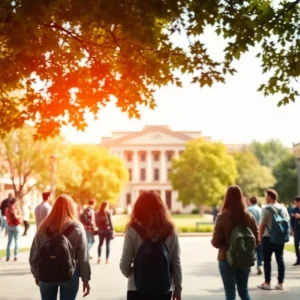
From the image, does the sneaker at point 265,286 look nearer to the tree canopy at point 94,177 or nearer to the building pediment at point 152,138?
the tree canopy at point 94,177

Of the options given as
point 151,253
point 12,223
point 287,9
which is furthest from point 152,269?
point 12,223

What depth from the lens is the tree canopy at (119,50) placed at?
7.36 m

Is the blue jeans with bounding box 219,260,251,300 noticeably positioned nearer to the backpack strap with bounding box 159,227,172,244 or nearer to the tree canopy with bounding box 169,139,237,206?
the backpack strap with bounding box 159,227,172,244

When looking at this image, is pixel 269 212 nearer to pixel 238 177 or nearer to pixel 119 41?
pixel 119 41

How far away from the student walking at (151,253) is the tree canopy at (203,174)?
234 ft

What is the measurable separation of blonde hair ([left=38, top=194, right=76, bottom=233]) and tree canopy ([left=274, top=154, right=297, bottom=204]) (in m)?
73.8

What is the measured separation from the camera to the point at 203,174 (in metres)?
77.4

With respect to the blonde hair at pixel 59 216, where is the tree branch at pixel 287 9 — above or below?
above

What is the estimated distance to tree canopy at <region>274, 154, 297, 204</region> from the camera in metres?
77.2

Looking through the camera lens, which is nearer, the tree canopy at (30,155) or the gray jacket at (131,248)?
the gray jacket at (131,248)

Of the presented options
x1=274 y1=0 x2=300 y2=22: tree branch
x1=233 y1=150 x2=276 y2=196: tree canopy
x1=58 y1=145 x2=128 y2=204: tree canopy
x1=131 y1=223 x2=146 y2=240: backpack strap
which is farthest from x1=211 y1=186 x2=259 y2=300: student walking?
x1=233 y1=150 x2=276 y2=196: tree canopy

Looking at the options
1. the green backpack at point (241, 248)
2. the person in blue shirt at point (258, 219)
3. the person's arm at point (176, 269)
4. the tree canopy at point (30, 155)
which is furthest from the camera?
the tree canopy at point (30, 155)

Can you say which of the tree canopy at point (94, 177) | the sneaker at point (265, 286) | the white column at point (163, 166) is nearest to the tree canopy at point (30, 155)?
the tree canopy at point (94, 177)

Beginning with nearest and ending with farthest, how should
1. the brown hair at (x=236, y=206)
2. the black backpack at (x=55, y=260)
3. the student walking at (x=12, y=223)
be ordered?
1. the black backpack at (x=55, y=260)
2. the brown hair at (x=236, y=206)
3. the student walking at (x=12, y=223)
